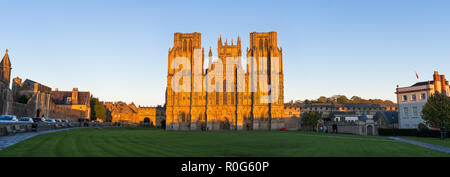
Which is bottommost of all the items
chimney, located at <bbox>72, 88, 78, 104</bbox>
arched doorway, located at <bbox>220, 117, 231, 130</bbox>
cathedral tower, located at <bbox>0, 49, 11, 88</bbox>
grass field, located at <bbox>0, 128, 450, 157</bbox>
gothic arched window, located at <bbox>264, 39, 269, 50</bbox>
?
arched doorway, located at <bbox>220, 117, 231, 130</bbox>

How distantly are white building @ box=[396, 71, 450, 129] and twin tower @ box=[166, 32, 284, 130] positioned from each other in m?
27.0

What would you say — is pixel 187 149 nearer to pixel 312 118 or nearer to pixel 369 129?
pixel 369 129

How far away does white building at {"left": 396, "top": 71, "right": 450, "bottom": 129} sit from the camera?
54.2m

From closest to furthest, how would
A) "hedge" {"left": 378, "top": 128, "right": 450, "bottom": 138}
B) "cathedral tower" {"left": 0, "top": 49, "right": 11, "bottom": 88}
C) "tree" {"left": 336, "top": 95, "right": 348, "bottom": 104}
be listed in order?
"hedge" {"left": 378, "top": 128, "right": 450, "bottom": 138}
"cathedral tower" {"left": 0, "top": 49, "right": 11, "bottom": 88}
"tree" {"left": 336, "top": 95, "right": 348, "bottom": 104}

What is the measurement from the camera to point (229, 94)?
77.9 m

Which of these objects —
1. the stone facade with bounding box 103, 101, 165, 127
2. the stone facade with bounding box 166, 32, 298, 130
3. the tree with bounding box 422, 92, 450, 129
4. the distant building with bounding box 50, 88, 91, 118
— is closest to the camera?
the tree with bounding box 422, 92, 450, 129

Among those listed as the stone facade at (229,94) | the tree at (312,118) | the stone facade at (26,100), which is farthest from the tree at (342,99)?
the stone facade at (26,100)

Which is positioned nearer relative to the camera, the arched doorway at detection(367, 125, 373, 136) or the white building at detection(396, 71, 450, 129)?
the arched doorway at detection(367, 125, 373, 136)

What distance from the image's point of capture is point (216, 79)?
77.8 m

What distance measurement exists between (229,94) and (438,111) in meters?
46.6

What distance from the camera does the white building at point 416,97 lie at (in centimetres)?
5416

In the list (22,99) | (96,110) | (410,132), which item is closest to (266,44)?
(410,132)

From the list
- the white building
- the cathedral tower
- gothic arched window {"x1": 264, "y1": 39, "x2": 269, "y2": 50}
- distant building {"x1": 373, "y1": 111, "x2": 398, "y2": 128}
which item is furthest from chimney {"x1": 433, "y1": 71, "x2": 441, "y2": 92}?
the cathedral tower

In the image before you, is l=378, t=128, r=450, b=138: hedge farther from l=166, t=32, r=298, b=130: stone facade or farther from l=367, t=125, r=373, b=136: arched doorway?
l=166, t=32, r=298, b=130: stone facade
